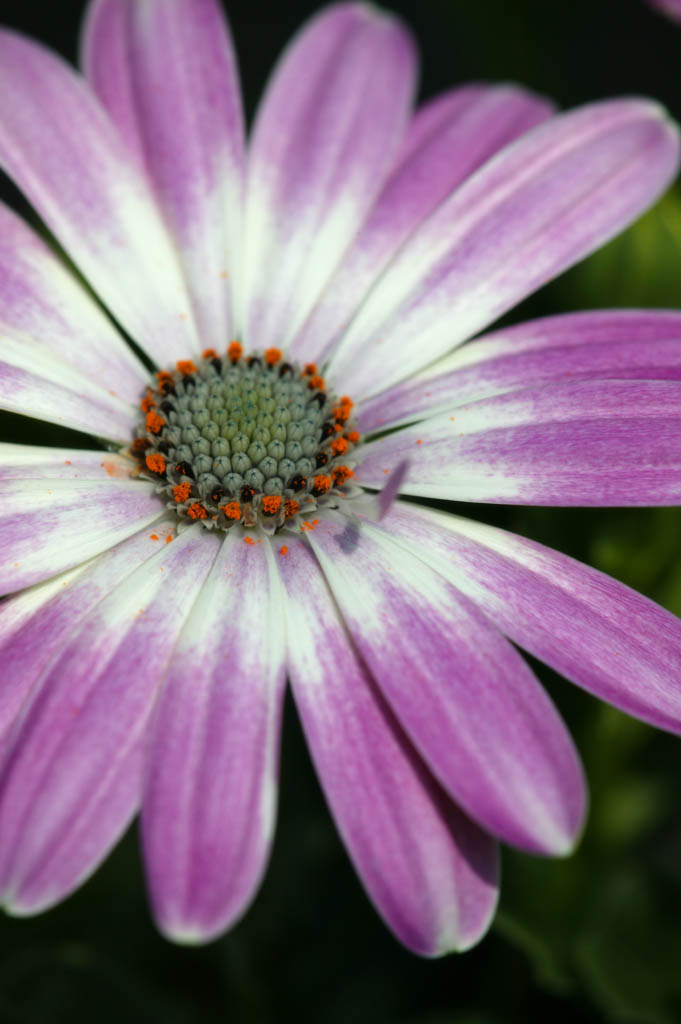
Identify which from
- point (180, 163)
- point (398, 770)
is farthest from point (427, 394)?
point (398, 770)

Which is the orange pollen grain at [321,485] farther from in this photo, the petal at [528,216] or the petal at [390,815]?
the petal at [390,815]

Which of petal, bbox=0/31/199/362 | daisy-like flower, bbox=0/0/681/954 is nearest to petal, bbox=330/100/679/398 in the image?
daisy-like flower, bbox=0/0/681/954

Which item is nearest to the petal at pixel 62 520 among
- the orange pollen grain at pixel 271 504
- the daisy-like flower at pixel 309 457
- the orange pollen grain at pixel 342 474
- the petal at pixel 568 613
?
the daisy-like flower at pixel 309 457

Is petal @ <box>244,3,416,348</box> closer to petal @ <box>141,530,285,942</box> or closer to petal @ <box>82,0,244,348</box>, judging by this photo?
petal @ <box>82,0,244,348</box>

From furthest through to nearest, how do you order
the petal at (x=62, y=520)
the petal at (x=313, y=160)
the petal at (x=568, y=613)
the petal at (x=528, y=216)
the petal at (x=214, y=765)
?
1. the petal at (x=313, y=160)
2. the petal at (x=528, y=216)
3. the petal at (x=62, y=520)
4. the petal at (x=568, y=613)
5. the petal at (x=214, y=765)

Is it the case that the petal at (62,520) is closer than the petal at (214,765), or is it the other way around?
the petal at (214,765)

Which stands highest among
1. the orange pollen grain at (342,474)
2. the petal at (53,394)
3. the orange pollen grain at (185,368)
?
the orange pollen grain at (185,368)

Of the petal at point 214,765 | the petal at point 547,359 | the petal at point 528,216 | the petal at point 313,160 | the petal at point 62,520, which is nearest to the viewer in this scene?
the petal at point 214,765
